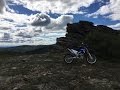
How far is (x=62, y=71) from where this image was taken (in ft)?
65.1

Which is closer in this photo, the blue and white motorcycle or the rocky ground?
the rocky ground

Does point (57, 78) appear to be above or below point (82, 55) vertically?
below

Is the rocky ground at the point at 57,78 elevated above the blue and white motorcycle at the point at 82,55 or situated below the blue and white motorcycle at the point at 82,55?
below

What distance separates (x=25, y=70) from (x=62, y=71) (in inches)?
119

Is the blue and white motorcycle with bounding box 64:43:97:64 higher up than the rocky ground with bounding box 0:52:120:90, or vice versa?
the blue and white motorcycle with bounding box 64:43:97:64

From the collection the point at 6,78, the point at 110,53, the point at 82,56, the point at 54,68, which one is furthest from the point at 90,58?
the point at 6,78

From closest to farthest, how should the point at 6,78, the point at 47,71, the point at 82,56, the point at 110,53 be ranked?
the point at 6,78 < the point at 47,71 < the point at 82,56 < the point at 110,53

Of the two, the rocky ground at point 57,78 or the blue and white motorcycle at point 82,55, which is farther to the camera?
the blue and white motorcycle at point 82,55

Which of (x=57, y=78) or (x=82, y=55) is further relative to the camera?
(x=82, y=55)

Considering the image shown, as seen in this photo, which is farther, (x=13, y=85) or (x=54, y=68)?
(x=54, y=68)

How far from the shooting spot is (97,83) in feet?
53.7

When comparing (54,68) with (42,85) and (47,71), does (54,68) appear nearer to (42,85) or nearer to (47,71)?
(47,71)

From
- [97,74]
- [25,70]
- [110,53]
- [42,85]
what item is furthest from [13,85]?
[110,53]

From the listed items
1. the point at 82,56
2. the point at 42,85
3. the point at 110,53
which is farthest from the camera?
the point at 110,53
